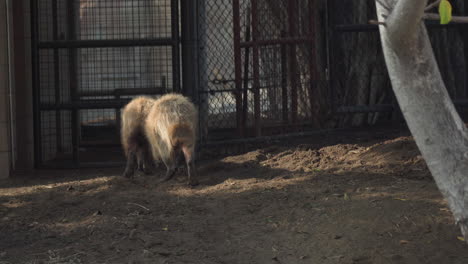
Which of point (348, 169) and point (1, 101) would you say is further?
point (1, 101)

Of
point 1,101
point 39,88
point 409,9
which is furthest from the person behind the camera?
point 39,88

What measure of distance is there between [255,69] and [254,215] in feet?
8.91

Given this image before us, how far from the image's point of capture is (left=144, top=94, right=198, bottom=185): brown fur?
20.1 feet

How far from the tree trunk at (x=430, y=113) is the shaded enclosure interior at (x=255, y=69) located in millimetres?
3839

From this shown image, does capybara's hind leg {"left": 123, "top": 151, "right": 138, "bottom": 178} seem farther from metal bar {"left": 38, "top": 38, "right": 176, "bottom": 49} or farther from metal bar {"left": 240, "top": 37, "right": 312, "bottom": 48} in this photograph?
metal bar {"left": 240, "top": 37, "right": 312, "bottom": 48}

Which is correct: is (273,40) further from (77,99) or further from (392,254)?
(392,254)

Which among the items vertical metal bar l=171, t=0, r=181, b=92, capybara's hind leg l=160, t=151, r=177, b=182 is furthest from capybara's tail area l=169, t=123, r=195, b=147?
vertical metal bar l=171, t=0, r=181, b=92

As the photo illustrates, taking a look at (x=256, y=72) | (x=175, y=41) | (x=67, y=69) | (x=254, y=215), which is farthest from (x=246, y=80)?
(x=254, y=215)

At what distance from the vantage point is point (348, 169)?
5973 millimetres

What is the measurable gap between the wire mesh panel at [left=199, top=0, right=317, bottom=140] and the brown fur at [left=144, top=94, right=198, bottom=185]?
115cm

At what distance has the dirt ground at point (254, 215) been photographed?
14.4 ft

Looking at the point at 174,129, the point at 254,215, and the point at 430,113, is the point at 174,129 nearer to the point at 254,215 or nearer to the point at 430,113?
the point at 254,215

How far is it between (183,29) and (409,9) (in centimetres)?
442

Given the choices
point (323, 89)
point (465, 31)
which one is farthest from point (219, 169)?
point (465, 31)
